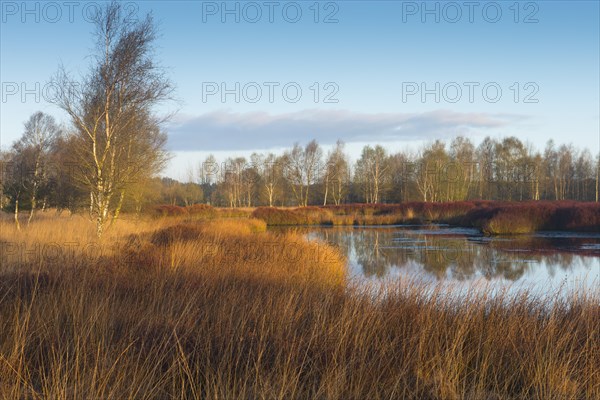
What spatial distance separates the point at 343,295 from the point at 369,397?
2.89 meters

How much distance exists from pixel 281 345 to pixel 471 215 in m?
26.0

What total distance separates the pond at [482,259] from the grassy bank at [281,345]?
261cm

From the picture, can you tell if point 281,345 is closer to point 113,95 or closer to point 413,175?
point 113,95

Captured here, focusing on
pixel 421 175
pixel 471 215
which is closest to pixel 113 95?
pixel 471 215

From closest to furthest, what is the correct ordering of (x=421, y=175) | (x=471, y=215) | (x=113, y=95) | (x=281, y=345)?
(x=281, y=345)
(x=113, y=95)
(x=471, y=215)
(x=421, y=175)

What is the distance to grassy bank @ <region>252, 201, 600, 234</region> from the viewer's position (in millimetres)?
23219

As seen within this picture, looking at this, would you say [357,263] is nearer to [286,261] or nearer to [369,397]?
[286,261]

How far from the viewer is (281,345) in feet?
13.9

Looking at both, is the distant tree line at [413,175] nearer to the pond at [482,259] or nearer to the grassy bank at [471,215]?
the grassy bank at [471,215]

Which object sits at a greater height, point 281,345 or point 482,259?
point 281,345

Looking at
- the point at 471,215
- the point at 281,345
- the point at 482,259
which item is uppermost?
the point at 471,215

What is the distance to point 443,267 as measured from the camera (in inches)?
488

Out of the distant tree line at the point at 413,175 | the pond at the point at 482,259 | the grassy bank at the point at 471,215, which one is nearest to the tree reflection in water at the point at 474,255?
the pond at the point at 482,259

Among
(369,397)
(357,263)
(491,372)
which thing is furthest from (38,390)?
(357,263)
